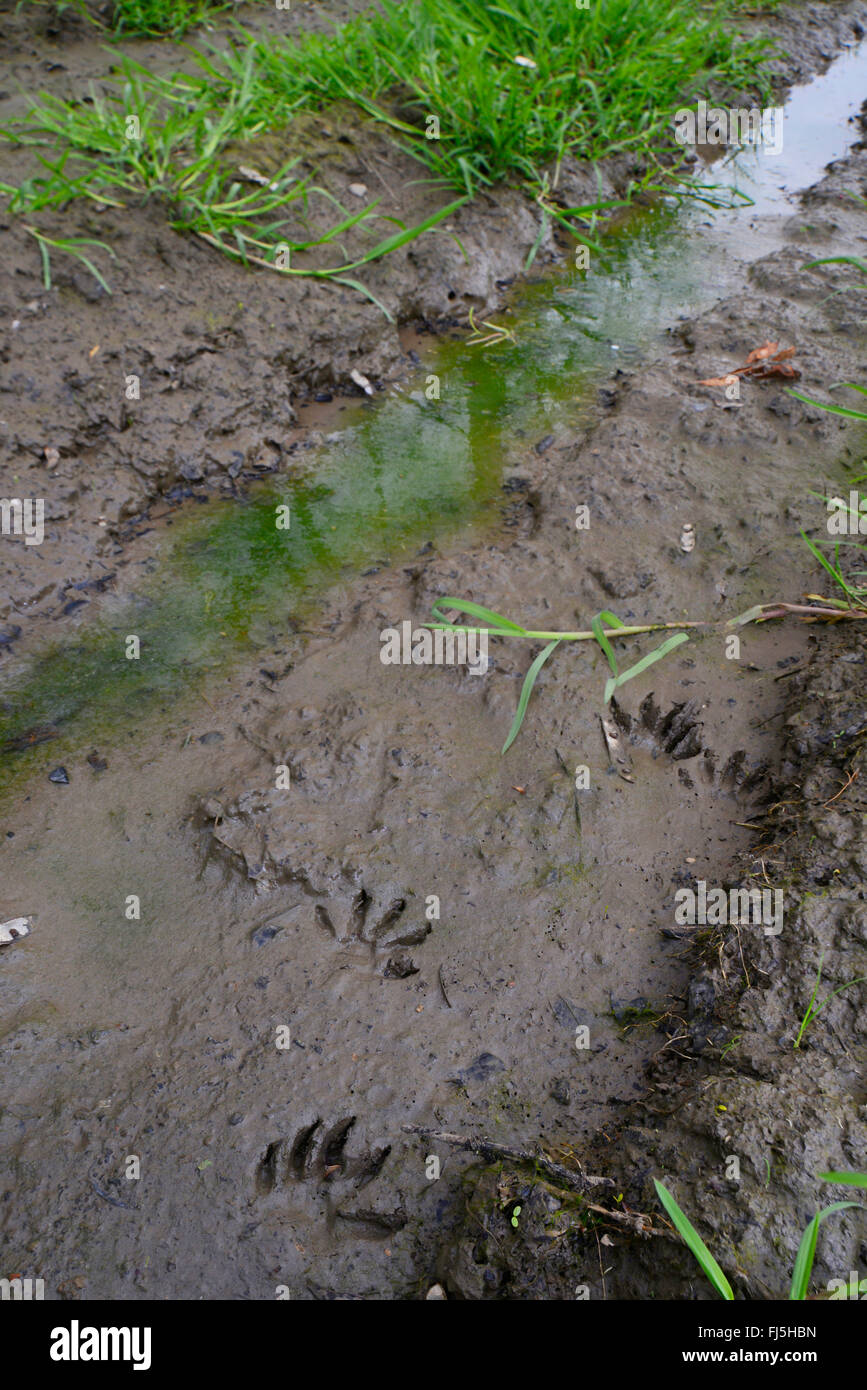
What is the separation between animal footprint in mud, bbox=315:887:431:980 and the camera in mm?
1961

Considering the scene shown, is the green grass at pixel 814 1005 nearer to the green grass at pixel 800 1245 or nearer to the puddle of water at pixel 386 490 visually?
the green grass at pixel 800 1245

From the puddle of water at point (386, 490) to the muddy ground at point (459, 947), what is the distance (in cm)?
15

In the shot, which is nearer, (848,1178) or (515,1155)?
(848,1178)

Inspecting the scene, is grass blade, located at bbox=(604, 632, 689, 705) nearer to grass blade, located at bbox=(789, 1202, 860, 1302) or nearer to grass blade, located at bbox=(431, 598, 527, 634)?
grass blade, located at bbox=(431, 598, 527, 634)

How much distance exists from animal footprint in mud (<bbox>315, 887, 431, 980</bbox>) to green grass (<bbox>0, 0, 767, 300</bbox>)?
8.63 feet

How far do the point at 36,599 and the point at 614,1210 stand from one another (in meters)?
2.29

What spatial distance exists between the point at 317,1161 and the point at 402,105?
4326mm

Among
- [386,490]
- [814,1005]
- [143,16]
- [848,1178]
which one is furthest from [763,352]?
[143,16]

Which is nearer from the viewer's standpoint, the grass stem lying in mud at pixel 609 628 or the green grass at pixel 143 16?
the grass stem lying in mud at pixel 609 628

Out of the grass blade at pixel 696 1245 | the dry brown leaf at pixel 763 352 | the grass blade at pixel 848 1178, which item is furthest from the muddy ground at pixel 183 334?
the grass blade at pixel 848 1178

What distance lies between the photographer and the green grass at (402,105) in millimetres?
3467

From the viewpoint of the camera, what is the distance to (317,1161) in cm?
169

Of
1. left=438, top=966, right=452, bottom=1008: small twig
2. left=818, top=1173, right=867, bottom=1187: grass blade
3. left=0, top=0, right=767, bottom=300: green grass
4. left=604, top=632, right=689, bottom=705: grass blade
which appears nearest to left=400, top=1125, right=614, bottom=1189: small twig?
left=438, top=966, right=452, bottom=1008: small twig

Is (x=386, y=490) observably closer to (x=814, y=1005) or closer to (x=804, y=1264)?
(x=814, y=1005)
